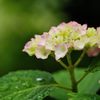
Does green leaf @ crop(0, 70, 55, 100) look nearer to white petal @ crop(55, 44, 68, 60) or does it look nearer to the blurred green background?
white petal @ crop(55, 44, 68, 60)

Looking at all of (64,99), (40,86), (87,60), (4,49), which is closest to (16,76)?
(40,86)

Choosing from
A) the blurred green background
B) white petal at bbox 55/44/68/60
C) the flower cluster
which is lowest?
white petal at bbox 55/44/68/60

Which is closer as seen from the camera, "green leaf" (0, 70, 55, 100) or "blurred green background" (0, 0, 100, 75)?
"green leaf" (0, 70, 55, 100)

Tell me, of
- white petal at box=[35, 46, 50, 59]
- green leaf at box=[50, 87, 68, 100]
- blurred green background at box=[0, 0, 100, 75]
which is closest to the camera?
white petal at box=[35, 46, 50, 59]

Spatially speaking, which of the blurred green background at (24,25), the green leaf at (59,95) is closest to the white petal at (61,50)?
the green leaf at (59,95)

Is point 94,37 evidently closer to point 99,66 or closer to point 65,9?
point 99,66

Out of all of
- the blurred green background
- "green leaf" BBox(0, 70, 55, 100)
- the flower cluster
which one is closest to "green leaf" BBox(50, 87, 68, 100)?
"green leaf" BBox(0, 70, 55, 100)
